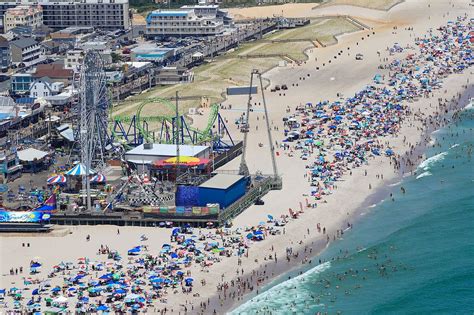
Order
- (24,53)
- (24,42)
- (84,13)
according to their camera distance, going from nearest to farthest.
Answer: (24,53) → (24,42) → (84,13)

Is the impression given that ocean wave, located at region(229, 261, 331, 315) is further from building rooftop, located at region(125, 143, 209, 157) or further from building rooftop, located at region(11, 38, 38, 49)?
building rooftop, located at region(11, 38, 38, 49)

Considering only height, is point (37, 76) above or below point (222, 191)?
above

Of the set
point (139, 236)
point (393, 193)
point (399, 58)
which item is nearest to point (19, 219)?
point (139, 236)

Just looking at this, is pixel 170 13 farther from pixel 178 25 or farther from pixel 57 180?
pixel 57 180

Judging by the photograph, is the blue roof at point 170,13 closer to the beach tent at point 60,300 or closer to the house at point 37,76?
the house at point 37,76

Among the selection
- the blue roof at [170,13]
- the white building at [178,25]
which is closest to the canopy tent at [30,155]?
the white building at [178,25]

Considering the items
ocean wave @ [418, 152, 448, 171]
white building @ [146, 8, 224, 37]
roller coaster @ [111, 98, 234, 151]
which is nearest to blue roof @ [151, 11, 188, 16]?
white building @ [146, 8, 224, 37]

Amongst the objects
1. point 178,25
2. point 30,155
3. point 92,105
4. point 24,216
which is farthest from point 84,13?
point 24,216
